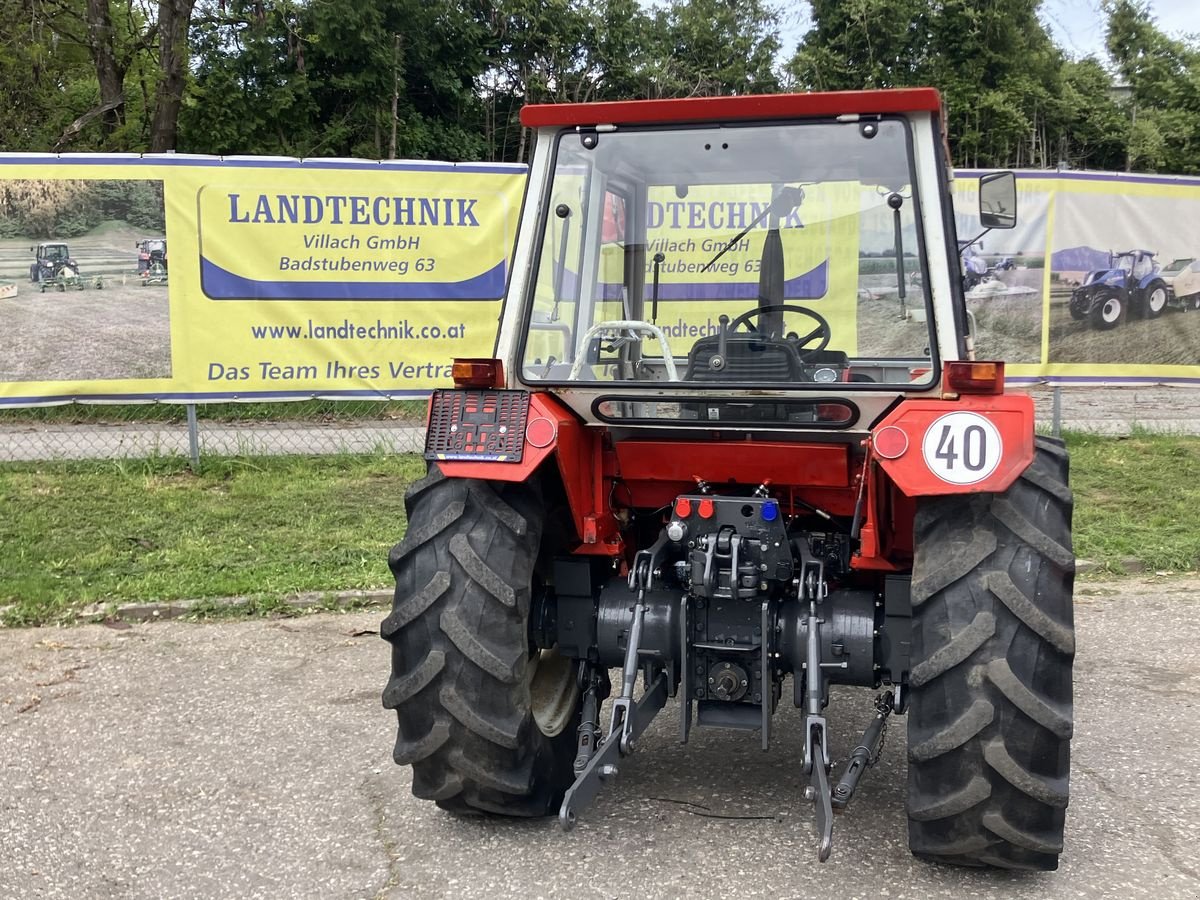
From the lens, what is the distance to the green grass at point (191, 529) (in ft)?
21.0

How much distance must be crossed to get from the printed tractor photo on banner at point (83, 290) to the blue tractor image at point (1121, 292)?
773 cm

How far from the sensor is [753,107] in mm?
3506

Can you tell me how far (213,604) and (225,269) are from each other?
3.51 m

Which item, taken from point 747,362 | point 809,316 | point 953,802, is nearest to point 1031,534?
point 953,802

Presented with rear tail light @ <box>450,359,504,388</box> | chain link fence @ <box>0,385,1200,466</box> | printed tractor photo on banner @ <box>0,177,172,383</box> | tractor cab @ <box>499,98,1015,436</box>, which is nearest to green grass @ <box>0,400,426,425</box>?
chain link fence @ <box>0,385,1200,466</box>

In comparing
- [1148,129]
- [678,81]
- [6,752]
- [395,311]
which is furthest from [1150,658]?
[1148,129]

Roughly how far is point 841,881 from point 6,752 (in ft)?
10.5

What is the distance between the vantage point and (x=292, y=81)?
16.7 m

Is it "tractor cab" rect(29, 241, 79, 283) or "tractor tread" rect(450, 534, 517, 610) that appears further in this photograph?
"tractor cab" rect(29, 241, 79, 283)

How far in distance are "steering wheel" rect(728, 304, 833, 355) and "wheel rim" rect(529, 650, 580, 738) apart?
4.54 feet

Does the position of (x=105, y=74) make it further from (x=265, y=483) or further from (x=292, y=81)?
(x=265, y=483)

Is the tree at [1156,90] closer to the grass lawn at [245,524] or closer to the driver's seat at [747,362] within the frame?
the grass lawn at [245,524]

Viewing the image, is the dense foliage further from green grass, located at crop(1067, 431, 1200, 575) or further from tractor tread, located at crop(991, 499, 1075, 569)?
tractor tread, located at crop(991, 499, 1075, 569)

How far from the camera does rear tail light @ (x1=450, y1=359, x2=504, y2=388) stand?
3.60 metres
